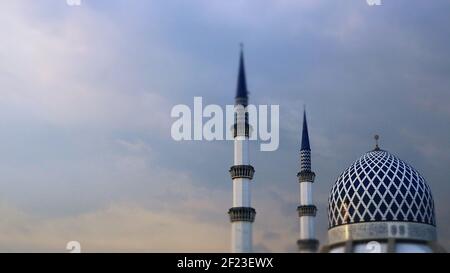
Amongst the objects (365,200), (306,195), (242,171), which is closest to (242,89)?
(242,171)

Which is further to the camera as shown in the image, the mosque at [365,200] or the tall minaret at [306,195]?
the tall minaret at [306,195]

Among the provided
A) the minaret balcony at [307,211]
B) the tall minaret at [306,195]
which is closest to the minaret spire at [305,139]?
the tall minaret at [306,195]

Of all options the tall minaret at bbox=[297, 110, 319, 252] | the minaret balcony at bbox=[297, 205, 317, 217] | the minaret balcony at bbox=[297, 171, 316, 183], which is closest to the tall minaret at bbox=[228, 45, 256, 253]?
the tall minaret at bbox=[297, 110, 319, 252]

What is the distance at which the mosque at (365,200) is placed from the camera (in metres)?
13.6

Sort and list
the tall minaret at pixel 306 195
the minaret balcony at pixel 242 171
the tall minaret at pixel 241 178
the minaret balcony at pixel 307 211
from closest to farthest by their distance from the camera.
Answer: the tall minaret at pixel 241 178
the minaret balcony at pixel 242 171
the tall minaret at pixel 306 195
the minaret balcony at pixel 307 211

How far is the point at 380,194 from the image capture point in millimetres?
16500

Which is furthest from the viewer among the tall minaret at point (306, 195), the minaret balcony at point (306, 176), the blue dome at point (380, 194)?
the minaret balcony at point (306, 176)

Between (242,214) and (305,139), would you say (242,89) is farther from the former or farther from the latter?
(305,139)

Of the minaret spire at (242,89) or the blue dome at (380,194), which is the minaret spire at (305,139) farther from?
the minaret spire at (242,89)

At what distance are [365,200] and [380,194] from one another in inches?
17.6
